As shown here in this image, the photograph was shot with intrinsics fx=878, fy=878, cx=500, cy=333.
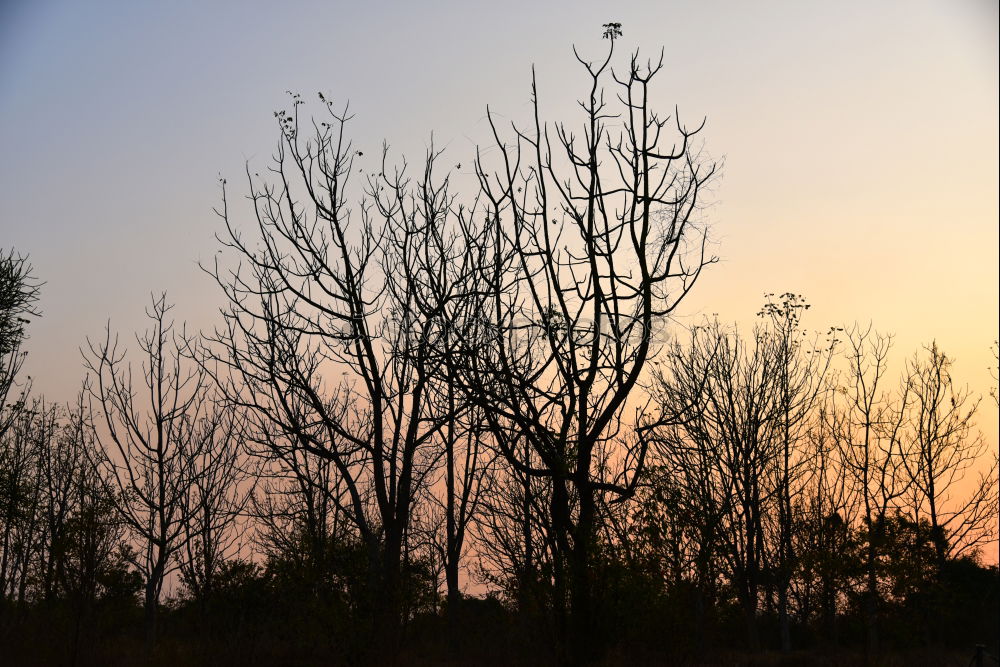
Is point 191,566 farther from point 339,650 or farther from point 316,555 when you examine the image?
point 339,650

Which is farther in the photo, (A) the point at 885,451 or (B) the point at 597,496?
(A) the point at 885,451

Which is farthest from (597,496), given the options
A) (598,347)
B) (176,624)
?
(176,624)

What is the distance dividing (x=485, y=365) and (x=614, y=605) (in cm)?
354

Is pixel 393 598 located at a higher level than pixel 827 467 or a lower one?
lower

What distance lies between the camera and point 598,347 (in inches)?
437

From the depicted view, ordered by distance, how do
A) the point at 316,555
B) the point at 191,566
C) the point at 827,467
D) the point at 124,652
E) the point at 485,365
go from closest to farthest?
the point at 485,365, the point at 316,555, the point at 124,652, the point at 191,566, the point at 827,467

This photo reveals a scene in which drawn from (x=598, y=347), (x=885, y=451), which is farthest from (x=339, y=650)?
(x=885, y=451)

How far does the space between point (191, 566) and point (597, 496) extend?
10005 millimetres

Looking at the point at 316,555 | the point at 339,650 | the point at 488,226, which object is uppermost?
the point at 488,226

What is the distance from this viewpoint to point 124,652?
53.0 ft

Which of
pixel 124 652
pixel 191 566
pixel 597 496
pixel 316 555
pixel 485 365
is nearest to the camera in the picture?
pixel 485 365

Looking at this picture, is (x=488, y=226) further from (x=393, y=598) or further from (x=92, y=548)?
(x=92, y=548)

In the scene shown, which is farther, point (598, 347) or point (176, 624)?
point (176, 624)

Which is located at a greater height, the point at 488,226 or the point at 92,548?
the point at 488,226
